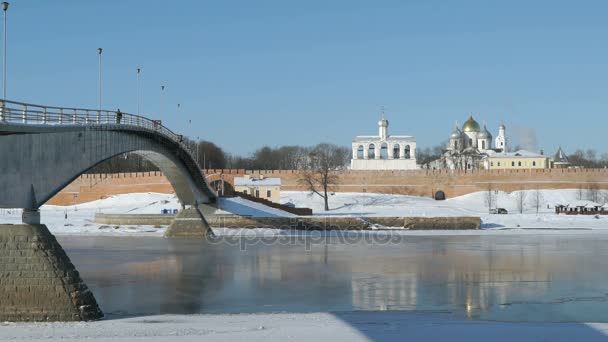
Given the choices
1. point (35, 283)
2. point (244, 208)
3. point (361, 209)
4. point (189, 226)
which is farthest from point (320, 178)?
point (35, 283)

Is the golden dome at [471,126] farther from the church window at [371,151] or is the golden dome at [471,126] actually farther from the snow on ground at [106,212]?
the snow on ground at [106,212]

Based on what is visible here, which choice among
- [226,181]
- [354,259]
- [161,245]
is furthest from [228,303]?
[226,181]

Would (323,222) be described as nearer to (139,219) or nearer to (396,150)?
(139,219)

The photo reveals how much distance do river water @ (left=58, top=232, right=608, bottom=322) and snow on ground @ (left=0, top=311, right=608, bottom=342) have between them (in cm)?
100

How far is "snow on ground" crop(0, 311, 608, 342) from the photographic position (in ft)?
44.1

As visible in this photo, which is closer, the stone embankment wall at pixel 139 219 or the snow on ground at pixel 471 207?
the stone embankment wall at pixel 139 219

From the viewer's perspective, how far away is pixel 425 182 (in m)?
74.9

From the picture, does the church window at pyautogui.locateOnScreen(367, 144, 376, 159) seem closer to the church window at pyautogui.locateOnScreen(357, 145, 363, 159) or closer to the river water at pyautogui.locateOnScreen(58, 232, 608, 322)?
the church window at pyautogui.locateOnScreen(357, 145, 363, 159)

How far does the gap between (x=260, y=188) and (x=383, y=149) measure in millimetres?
33213

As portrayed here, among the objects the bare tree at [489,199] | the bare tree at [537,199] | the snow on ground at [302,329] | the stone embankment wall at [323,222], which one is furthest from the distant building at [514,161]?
the snow on ground at [302,329]

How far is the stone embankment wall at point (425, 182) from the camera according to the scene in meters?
73.8

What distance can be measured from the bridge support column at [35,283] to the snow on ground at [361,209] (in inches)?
756

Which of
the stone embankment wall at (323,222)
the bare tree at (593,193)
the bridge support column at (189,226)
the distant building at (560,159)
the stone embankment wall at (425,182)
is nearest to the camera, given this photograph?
the bridge support column at (189,226)

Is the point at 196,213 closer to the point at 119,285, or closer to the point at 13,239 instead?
the point at 119,285
